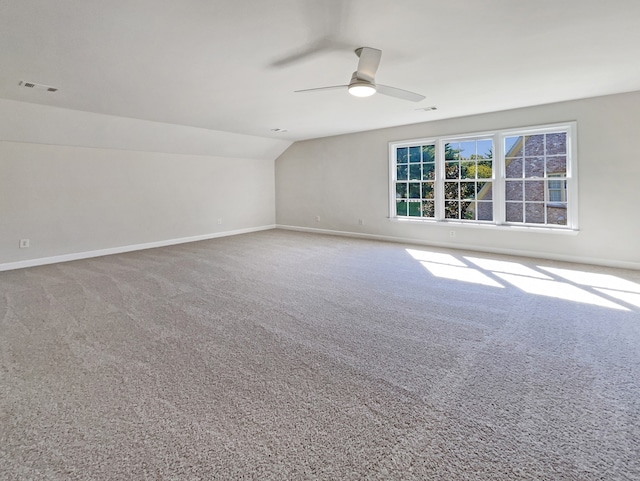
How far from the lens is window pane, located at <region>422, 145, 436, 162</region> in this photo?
6.62 m

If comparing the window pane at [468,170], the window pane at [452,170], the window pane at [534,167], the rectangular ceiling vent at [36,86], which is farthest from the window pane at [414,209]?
the rectangular ceiling vent at [36,86]

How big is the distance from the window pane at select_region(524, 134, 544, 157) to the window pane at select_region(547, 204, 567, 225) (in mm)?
903

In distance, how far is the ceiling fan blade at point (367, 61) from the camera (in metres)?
2.90

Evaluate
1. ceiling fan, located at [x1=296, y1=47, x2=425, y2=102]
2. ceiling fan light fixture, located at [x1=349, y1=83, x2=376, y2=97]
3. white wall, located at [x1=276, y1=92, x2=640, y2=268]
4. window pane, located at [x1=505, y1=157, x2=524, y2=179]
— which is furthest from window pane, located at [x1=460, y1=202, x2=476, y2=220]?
ceiling fan light fixture, located at [x1=349, y1=83, x2=376, y2=97]

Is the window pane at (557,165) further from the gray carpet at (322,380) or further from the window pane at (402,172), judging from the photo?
A: the window pane at (402,172)

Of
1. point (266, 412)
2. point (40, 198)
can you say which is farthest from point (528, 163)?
point (40, 198)

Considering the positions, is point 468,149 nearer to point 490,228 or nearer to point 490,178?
point 490,178

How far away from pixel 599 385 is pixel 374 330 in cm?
153

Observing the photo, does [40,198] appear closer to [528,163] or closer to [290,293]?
[290,293]

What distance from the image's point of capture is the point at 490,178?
5.94 metres

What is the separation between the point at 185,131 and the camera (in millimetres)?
6543

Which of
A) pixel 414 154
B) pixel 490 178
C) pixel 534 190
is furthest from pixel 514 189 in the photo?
pixel 414 154

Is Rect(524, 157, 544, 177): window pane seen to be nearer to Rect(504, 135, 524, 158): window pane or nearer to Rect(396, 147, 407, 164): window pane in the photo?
Rect(504, 135, 524, 158): window pane

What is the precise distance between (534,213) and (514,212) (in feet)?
0.96
